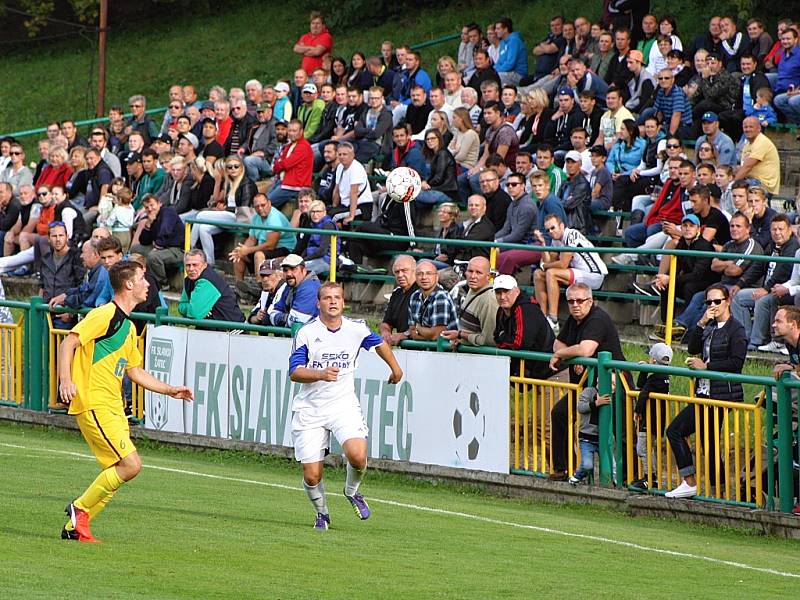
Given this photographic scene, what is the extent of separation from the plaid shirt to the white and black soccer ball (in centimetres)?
80

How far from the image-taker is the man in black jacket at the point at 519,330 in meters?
14.4

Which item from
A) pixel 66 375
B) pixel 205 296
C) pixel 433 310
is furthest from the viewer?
pixel 205 296

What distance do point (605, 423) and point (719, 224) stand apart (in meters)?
4.33

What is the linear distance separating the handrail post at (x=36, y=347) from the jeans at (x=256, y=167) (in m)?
7.02

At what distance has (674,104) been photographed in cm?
2102

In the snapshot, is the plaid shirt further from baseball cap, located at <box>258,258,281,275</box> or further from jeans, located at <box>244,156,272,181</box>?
jeans, located at <box>244,156,272,181</box>

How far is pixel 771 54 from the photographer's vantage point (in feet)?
69.6

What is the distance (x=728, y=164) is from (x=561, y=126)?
3.27 meters

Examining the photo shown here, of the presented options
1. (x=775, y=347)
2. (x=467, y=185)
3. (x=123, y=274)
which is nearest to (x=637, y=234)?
(x=775, y=347)

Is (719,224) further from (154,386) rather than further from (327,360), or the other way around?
(154,386)

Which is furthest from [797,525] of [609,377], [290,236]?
[290,236]

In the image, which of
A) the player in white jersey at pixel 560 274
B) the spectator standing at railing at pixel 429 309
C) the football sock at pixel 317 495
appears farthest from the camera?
the player in white jersey at pixel 560 274

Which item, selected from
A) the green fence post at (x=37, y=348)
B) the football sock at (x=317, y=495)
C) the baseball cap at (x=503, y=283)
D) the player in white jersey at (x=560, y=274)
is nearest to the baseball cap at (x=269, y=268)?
the green fence post at (x=37, y=348)

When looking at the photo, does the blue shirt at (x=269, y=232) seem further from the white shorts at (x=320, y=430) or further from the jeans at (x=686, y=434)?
the white shorts at (x=320, y=430)
